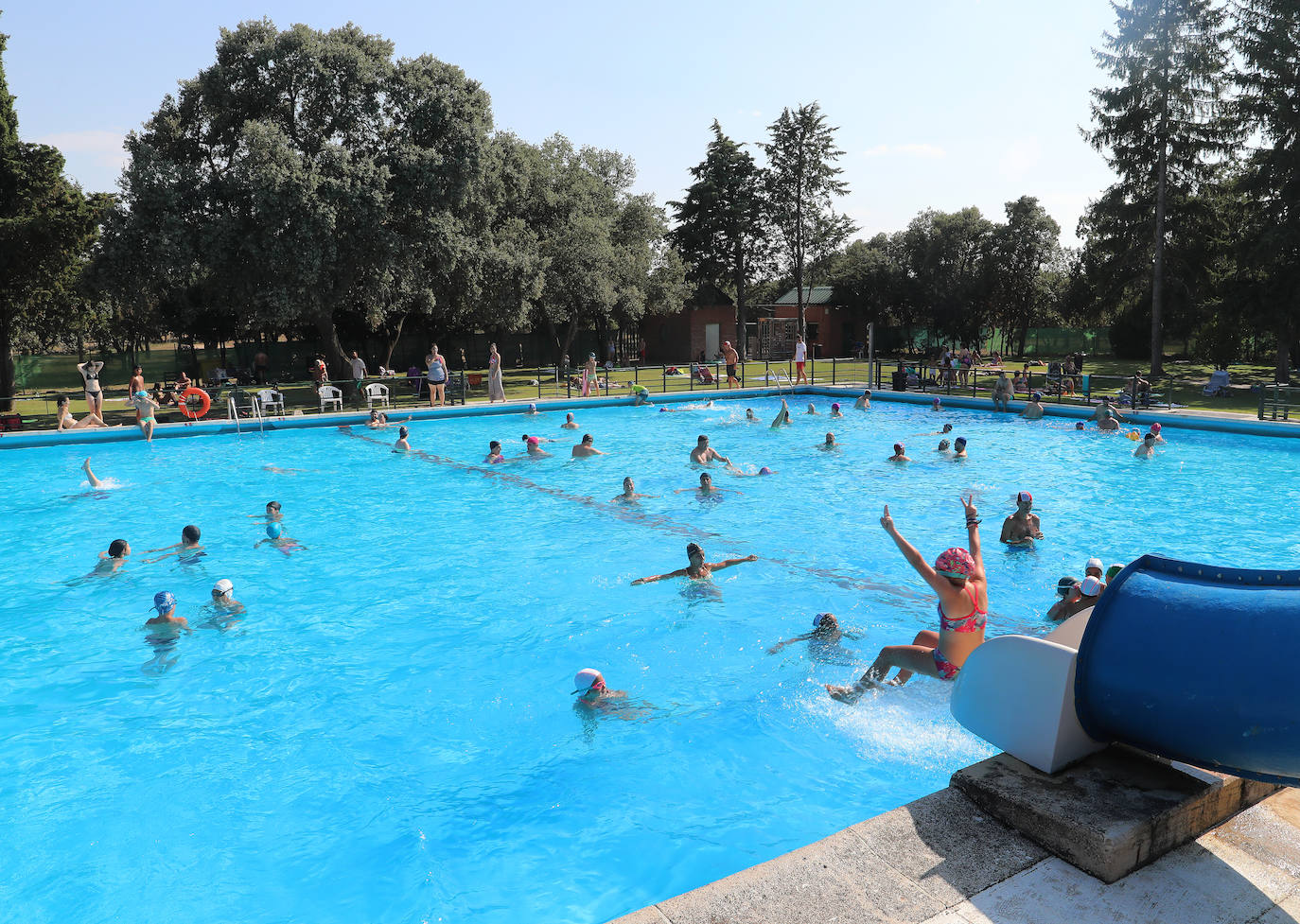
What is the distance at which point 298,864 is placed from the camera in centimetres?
584

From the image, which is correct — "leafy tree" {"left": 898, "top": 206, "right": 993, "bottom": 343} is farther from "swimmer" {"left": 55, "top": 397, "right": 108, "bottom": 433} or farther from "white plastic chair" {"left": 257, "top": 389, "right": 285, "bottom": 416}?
"swimmer" {"left": 55, "top": 397, "right": 108, "bottom": 433}

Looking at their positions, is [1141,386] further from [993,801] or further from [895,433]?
[993,801]

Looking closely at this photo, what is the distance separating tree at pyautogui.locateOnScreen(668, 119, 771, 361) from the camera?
46.8 m

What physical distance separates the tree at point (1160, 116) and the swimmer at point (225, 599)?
31667 millimetres

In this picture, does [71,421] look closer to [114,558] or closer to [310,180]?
[310,180]

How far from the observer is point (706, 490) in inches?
606

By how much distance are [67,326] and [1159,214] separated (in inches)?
1594

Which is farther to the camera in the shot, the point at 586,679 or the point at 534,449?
the point at 534,449

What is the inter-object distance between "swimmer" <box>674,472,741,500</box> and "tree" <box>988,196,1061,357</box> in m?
39.1

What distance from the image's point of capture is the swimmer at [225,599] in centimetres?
982

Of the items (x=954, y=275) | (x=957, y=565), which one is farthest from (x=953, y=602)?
(x=954, y=275)

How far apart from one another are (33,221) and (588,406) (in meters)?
17.0

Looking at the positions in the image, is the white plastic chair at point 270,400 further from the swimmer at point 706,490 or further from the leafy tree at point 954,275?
the leafy tree at point 954,275

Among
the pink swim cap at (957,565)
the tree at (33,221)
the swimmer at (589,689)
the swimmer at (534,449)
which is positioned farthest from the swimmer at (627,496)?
the tree at (33,221)
